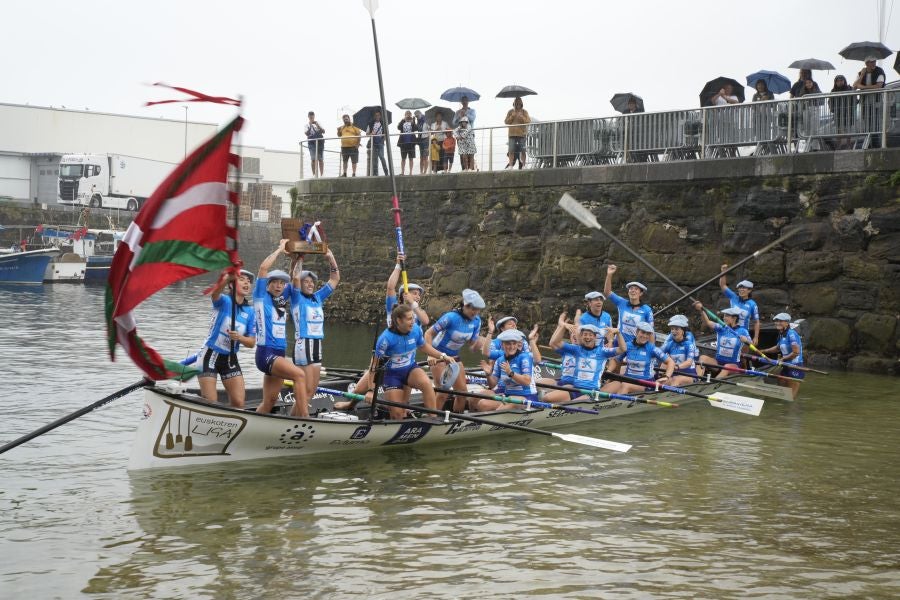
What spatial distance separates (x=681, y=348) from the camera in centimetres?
1681

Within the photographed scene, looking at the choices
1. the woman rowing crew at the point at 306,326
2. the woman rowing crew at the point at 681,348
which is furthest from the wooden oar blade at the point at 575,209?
the woman rowing crew at the point at 306,326

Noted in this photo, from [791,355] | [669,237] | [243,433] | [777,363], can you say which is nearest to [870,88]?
[669,237]

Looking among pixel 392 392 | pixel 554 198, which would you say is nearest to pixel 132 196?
pixel 554 198

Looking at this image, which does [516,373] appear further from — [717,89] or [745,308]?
[717,89]

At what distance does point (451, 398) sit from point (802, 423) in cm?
543

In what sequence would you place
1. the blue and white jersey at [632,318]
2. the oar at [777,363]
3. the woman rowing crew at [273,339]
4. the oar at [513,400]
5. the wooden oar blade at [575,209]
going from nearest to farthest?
the woman rowing crew at [273,339] → the oar at [513,400] → the blue and white jersey at [632,318] → the oar at [777,363] → the wooden oar blade at [575,209]

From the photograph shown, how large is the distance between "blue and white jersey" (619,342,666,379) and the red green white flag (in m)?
8.16

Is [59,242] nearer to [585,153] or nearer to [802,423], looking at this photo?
[585,153]

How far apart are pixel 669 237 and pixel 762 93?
3.44 meters

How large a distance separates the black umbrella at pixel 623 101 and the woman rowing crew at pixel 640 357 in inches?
328

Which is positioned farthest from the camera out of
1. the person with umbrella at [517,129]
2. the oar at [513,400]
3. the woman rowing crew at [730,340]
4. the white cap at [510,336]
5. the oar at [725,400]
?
the person with umbrella at [517,129]

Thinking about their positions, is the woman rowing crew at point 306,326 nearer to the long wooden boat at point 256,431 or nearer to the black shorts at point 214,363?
the long wooden boat at point 256,431

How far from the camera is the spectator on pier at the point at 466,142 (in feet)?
80.2

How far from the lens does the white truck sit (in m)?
53.1
